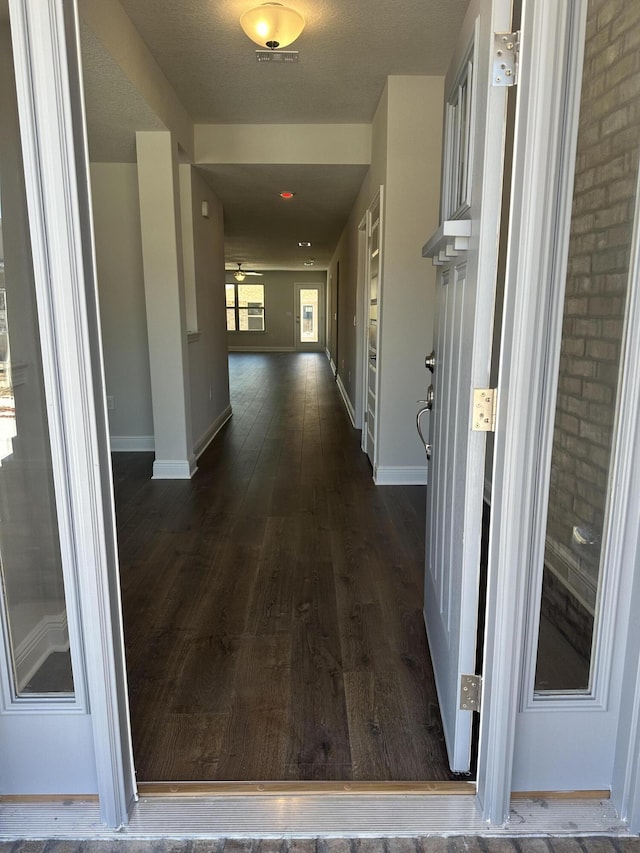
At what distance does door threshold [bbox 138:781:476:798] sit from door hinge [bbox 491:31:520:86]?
5.70 ft

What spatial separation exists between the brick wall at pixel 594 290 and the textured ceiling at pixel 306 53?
5.98ft

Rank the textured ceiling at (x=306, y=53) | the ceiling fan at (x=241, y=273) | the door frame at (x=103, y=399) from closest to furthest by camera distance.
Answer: the door frame at (x=103, y=399) → the textured ceiling at (x=306, y=53) → the ceiling fan at (x=241, y=273)

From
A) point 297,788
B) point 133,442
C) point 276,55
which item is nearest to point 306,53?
point 276,55

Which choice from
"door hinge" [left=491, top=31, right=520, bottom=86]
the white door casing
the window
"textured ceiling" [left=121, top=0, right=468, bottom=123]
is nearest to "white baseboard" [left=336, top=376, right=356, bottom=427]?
the white door casing

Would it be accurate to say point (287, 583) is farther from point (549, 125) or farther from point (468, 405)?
point (549, 125)

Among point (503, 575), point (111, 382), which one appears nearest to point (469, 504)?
point (503, 575)

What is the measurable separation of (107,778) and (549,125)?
182cm

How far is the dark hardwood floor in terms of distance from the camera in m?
1.69

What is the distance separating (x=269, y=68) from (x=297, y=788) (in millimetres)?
3713

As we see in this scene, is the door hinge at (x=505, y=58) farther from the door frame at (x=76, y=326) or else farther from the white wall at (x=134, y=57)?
the white wall at (x=134, y=57)

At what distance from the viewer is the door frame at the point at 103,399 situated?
3.80 ft

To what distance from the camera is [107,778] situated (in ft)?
4.61

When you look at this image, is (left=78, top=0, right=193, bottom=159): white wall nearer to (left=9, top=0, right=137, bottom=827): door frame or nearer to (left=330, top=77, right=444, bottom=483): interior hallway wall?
(left=330, top=77, right=444, bottom=483): interior hallway wall

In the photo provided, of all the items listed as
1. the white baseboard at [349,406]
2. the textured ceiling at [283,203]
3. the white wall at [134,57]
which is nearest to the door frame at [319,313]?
the textured ceiling at [283,203]
